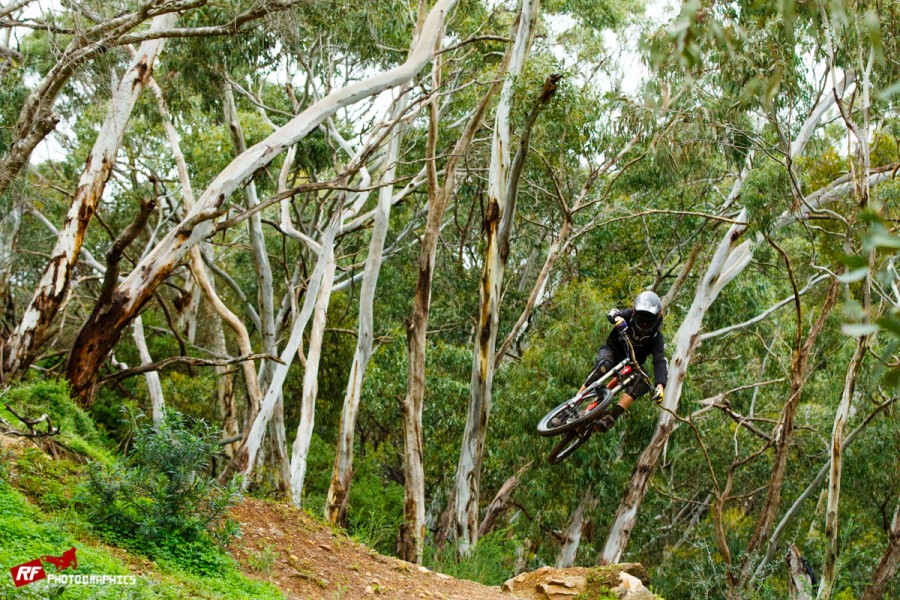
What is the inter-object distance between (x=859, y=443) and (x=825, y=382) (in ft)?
5.52

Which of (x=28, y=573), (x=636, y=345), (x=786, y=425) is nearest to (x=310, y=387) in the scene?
(x=636, y=345)

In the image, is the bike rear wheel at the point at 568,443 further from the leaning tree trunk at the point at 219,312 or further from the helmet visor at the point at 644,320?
the leaning tree trunk at the point at 219,312

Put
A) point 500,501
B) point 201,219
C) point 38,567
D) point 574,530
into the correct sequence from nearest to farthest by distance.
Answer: point 38,567 → point 201,219 → point 574,530 → point 500,501

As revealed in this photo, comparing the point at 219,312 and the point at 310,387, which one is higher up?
the point at 219,312

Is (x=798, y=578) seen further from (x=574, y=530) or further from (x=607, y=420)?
(x=607, y=420)

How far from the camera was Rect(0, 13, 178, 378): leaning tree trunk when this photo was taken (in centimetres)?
1030

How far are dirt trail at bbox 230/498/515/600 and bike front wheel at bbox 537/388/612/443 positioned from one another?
1642mm

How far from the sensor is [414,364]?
1350 cm

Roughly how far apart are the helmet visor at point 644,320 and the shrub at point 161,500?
402cm

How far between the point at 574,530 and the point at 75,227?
10.3 m

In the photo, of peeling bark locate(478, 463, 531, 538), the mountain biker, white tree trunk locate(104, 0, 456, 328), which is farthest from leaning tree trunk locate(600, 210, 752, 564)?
white tree trunk locate(104, 0, 456, 328)

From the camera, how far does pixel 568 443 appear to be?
10.3m

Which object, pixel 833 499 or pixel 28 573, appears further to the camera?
pixel 833 499

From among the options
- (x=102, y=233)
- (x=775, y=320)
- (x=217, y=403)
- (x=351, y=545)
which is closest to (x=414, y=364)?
(x=351, y=545)
